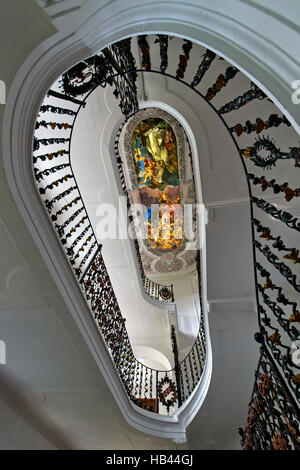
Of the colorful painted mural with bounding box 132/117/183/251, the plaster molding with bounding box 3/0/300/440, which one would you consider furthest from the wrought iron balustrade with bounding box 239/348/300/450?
the colorful painted mural with bounding box 132/117/183/251

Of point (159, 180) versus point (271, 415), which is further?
point (159, 180)

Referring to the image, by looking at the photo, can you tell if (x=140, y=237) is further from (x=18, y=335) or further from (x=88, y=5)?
(x=88, y=5)

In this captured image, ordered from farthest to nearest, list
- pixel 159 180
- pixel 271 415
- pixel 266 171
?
pixel 159 180 → pixel 266 171 → pixel 271 415

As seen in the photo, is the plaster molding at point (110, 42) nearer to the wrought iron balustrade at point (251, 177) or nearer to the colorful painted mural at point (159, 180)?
the wrought iron balustrade at point (251, 177)

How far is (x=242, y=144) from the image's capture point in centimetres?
334

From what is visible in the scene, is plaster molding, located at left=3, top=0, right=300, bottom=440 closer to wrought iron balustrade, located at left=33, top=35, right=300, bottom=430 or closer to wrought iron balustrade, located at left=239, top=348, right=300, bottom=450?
wrought iron balustrade, located at left=33, top=35, right=300, bottom=430

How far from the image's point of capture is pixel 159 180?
9.10m

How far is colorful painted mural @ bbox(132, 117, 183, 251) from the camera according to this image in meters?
7.89

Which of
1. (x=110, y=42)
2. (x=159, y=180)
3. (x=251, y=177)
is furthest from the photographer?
(x=159, y=180)

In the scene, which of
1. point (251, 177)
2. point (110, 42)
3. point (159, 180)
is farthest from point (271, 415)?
point (159, 180)

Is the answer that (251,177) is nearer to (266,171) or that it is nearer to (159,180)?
(266,171)

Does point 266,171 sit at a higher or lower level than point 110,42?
lower

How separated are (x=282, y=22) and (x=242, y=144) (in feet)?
8.07

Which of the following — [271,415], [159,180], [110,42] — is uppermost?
[110,42]
